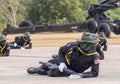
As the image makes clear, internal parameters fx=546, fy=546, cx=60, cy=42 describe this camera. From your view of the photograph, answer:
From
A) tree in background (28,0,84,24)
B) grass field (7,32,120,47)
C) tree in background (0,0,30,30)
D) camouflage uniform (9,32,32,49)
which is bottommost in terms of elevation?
tree in background (0,0,30,30)

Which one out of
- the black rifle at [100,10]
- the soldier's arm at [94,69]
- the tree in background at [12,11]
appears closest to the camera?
the soldier's arm at [94,69]

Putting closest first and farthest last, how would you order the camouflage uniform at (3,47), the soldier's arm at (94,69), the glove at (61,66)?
the soldier's arm at (94,69) → the glove at (61,66) → the camouflage uniform at (3,47)

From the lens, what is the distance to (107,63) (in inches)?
671

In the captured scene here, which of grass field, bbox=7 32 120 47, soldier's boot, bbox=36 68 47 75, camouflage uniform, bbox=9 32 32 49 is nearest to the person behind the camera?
soldier's boot, bbox=36 68 47 75

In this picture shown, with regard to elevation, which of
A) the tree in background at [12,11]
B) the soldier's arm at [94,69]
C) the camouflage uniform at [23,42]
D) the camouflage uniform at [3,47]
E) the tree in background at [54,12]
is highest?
the soldier's arm at [94,69]

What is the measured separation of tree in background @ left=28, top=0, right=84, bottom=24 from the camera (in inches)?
2906

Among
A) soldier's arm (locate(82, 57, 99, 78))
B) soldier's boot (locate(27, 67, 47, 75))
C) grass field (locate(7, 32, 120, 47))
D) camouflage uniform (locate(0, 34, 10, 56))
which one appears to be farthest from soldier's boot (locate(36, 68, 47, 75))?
grass field (locate(7, 32, 120, 47))

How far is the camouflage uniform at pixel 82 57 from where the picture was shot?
40.6ft

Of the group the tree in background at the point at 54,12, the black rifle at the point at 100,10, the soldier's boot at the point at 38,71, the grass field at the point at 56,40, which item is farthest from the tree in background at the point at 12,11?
the soldier's boot at the point at 38,71

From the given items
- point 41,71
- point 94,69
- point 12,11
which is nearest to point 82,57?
point 94,69

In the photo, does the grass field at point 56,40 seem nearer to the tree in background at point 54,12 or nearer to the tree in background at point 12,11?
the tree in background at point 54,12

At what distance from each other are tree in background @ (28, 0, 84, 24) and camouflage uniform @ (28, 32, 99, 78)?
197ft

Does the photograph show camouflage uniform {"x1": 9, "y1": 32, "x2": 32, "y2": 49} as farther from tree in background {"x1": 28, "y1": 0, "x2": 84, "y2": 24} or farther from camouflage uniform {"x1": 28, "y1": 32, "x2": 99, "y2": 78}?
tree in background {"x1": 28, "y1": 0, "x2": 84, "y2": 24}

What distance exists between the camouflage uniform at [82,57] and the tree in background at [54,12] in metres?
60.1
